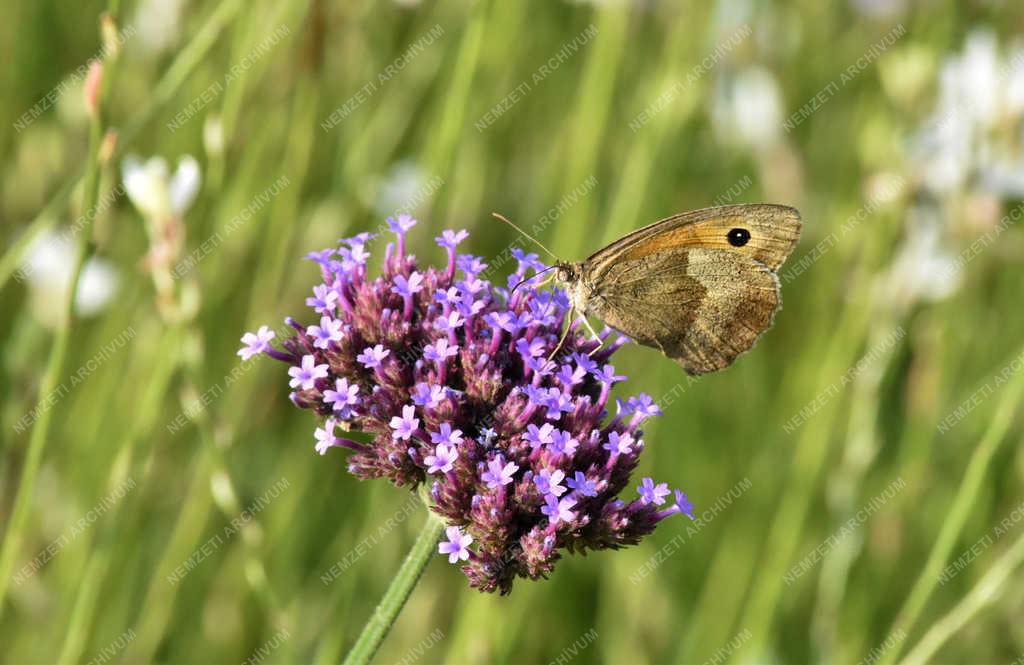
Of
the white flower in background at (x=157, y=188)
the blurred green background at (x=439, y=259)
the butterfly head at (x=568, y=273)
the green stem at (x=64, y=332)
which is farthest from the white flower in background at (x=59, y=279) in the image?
the butterfly head at (x=568, y=273)

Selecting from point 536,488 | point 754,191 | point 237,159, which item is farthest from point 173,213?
point 754,191

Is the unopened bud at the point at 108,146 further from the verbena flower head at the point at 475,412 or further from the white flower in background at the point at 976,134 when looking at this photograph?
the white flower in background at the point at 976,134

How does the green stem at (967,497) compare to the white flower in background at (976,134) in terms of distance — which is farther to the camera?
the white flower in background at (976,134)

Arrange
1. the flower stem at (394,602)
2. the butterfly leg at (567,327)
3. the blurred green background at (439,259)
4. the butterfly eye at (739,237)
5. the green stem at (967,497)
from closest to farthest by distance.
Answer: the flower stem at (394,602) < the butterfly leg at (567,327) < the green stem at (967,497) < the butterfly eye at (739,237) < the blurred green background at (439,259)

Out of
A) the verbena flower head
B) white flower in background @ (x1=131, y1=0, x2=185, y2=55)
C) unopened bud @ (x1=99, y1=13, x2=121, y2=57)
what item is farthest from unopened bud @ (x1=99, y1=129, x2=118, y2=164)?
white flower in background @ (x1=131, y1=0, x2=185, y2=55)

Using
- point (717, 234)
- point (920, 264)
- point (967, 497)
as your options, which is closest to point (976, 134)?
point (920, 264)

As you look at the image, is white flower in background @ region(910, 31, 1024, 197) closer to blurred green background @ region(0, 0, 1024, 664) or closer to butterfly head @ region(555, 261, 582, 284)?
blurred green background @ region(0, 0, 1024, 664)

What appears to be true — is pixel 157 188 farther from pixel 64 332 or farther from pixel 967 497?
pixel 967 497
